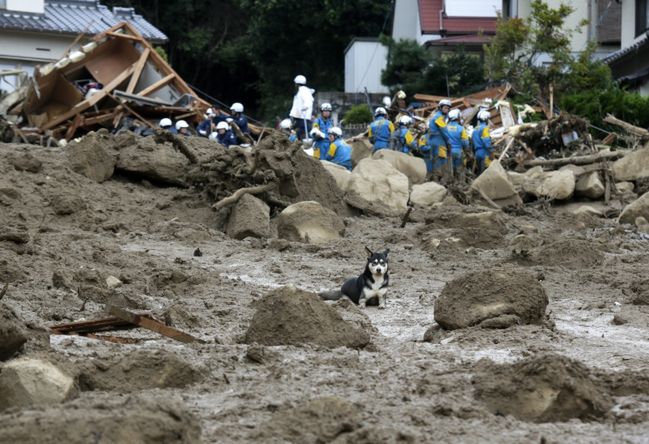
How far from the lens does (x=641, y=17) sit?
34875 mm

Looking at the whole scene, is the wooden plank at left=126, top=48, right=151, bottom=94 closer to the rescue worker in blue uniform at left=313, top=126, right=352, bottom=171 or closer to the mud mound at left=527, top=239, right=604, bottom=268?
the rescue worker in blue uniform at left=313, top=126, right=352, bottom=171

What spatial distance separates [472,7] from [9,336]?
3881 centimetres

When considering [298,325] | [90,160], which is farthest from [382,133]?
[298,325]

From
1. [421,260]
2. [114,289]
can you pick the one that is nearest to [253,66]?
[421,260]

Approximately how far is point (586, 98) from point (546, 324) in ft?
67.6

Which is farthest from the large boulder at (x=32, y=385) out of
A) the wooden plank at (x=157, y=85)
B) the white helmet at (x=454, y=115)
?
the wooden plank at (x=157, y=85)

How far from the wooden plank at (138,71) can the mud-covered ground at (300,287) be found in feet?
36.1

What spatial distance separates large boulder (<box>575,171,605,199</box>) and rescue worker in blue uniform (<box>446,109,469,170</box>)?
10.3ft

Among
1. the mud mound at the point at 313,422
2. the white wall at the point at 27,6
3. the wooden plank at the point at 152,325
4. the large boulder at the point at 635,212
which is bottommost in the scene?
the large boulder at the point at 635,212

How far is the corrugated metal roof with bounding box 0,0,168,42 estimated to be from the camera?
3800 cm

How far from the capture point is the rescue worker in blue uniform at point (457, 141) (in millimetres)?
25062

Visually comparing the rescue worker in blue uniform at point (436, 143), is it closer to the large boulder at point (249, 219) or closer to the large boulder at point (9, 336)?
the large boulder at point (249, 219)

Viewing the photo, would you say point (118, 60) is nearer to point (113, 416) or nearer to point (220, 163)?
point (220, 163)

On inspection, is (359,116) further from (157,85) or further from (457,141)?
(457,141)
